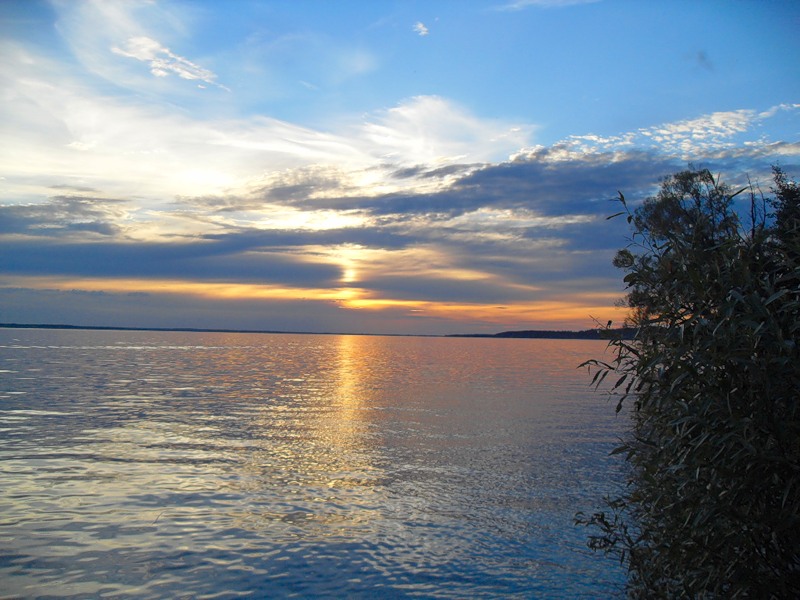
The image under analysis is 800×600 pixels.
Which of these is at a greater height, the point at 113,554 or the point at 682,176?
the point at 682,176

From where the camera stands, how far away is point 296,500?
18.1 meters

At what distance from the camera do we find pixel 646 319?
8438 mm

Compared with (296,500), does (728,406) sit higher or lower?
higher

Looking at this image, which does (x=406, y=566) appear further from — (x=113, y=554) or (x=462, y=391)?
(x=462, y=391)

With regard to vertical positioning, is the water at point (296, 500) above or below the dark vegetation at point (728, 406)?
below

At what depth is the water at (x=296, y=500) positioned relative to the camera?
12.5 meters

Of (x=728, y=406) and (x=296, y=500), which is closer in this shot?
(x=728, y=406)

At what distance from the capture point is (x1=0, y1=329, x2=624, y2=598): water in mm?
12453

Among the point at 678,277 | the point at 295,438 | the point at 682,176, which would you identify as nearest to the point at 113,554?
the point at 678,277

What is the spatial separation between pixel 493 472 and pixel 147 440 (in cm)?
1470

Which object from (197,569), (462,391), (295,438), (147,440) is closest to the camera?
(197,569)

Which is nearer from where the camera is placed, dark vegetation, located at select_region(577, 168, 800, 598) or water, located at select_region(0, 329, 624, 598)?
dark vegetation, located at select_region(577, 168, 800, 598)

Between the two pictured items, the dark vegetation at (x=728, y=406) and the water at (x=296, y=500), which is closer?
the dark vegetation at (x=728, y=406)

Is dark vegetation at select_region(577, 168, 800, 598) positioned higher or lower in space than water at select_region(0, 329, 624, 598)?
higher
